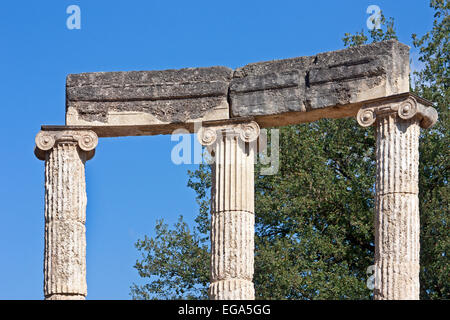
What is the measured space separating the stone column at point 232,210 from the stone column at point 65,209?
317 centimetres

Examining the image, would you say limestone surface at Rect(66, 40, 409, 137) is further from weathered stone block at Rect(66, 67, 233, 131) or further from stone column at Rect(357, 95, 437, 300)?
stone column at Rect(357, 95, 437, 300)

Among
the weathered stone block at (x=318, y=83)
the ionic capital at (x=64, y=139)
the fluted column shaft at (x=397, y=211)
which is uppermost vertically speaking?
the weathered stone block at (x=318, y=83)

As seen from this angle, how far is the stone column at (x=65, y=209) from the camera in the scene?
81.8 ft

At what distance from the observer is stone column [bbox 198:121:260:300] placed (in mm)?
24467

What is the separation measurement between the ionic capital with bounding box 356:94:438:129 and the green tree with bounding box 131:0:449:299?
11.1m

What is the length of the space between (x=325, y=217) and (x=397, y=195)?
14468 mm

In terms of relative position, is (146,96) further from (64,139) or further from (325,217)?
(325,217)

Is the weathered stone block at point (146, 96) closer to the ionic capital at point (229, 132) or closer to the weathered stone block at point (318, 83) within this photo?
the ionic capital at point (229, 132)

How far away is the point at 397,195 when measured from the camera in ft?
76.4

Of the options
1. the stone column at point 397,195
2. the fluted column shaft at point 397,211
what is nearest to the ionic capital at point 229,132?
the stone column at point 397,195

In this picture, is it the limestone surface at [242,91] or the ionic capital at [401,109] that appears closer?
the ionic capital at [401,109]

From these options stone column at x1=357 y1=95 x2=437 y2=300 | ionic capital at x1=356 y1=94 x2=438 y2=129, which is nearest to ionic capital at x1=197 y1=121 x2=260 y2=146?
ionic capital at x1=356 y1=94 x2=438 y2=129

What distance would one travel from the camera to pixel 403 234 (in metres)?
Result: 23.0

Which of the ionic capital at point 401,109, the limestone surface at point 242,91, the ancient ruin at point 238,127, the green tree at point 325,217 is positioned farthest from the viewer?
the green tree at point 325,217
